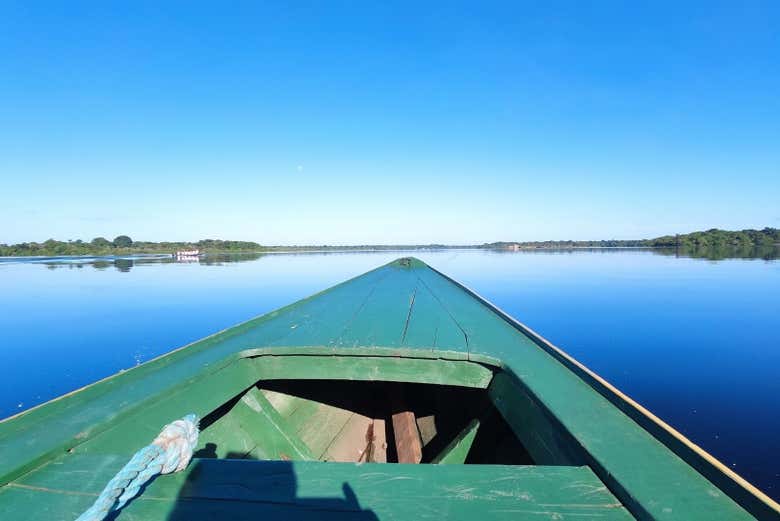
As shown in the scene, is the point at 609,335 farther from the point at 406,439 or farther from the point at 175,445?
the point at 175,445

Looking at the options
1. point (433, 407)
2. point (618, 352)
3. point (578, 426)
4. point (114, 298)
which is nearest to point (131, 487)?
point (578, 426)

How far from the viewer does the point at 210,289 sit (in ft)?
74.3

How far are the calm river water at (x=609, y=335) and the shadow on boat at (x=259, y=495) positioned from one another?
654 centimetres

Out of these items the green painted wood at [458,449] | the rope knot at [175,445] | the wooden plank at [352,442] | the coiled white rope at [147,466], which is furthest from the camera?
the wooden plank at [352,442]

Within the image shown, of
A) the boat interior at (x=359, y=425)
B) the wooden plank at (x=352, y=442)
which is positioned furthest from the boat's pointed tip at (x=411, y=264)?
the wooden plank at (x=352, y=442)

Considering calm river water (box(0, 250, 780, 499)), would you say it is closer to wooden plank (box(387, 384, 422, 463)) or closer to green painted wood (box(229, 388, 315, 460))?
wooden plank (box(387, 384, 422, 463))

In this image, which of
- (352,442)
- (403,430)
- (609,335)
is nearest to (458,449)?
(403,430)

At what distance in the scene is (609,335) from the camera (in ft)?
38.5

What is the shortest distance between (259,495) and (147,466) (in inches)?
15.8

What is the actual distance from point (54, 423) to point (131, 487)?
0.87 meters

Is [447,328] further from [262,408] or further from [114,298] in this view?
[114,298]

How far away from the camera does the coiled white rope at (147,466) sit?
101 cm

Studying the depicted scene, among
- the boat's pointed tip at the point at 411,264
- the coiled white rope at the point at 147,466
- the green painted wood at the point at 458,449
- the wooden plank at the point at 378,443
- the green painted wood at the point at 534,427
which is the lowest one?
the wooden plank at the point at 378,443

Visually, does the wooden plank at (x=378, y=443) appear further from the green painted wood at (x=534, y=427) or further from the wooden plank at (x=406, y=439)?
the green painted wood at (x=534, y=427)
